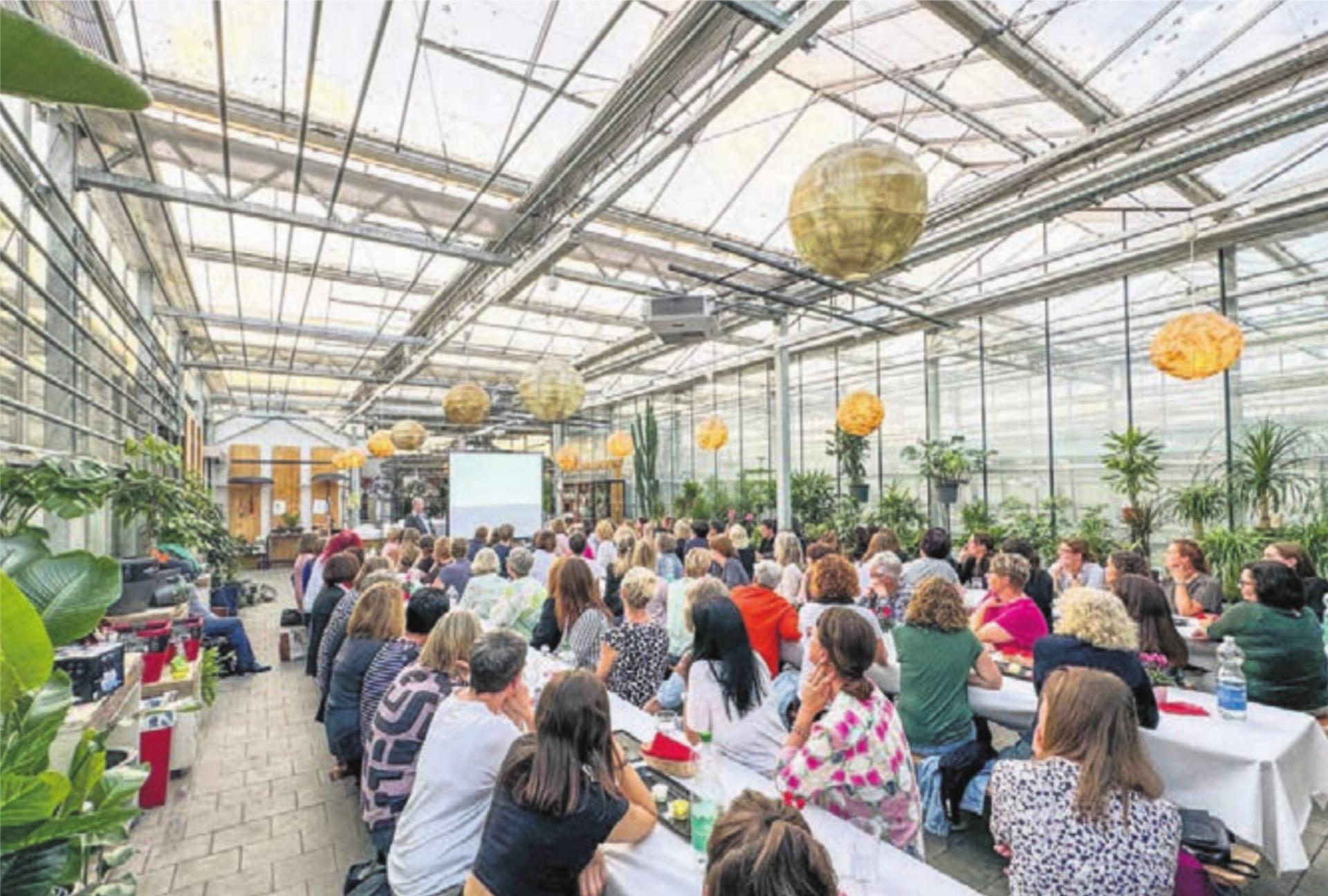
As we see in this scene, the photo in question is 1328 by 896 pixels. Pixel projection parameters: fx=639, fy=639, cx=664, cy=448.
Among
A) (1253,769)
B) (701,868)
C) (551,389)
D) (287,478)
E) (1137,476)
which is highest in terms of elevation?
(551,389)

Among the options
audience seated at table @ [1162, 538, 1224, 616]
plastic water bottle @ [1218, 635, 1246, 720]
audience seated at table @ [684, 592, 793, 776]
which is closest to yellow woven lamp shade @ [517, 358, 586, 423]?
audience seated at table @ [684, 592, 793, 776]

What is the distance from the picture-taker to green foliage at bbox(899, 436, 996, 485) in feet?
27.4

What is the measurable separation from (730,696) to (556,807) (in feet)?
3.80

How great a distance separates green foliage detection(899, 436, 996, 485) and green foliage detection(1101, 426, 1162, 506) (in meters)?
1.72

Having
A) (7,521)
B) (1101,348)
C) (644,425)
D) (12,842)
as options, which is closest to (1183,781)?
(12,842)

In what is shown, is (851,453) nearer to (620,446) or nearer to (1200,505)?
(620,446)

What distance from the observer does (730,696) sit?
2539 millimetres

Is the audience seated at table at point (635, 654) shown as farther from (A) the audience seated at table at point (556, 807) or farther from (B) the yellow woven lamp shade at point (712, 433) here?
(B) the yellow woven lamp shade at point (712, 433)

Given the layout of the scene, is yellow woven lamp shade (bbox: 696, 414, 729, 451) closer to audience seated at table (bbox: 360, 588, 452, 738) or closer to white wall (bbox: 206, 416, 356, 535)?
audience seated at table (bbox: 360, 588, 452, 738)

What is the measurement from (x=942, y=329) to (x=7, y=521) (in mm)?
9683

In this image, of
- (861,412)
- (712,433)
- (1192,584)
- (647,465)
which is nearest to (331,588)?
(861,412)

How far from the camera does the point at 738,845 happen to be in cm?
105

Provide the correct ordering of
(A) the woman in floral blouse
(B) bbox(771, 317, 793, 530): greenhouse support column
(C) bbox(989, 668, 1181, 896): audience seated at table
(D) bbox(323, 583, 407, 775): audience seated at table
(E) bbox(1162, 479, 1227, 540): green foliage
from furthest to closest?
(B) bbox(771, 317, 793, 530): greenhouse support column → (E) bbox(1162, 479, 1227, 540): green foliage → (D) bbox(323, 583, 407, 775): audience seated at table → (A) the woman in floral blouse → (C) bbox(989, 668, 1181, 896): audience seated at table

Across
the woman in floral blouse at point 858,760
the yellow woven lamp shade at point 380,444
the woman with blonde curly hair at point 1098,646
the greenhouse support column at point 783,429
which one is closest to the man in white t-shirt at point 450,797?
the woman in floral blouse at point 858,760
